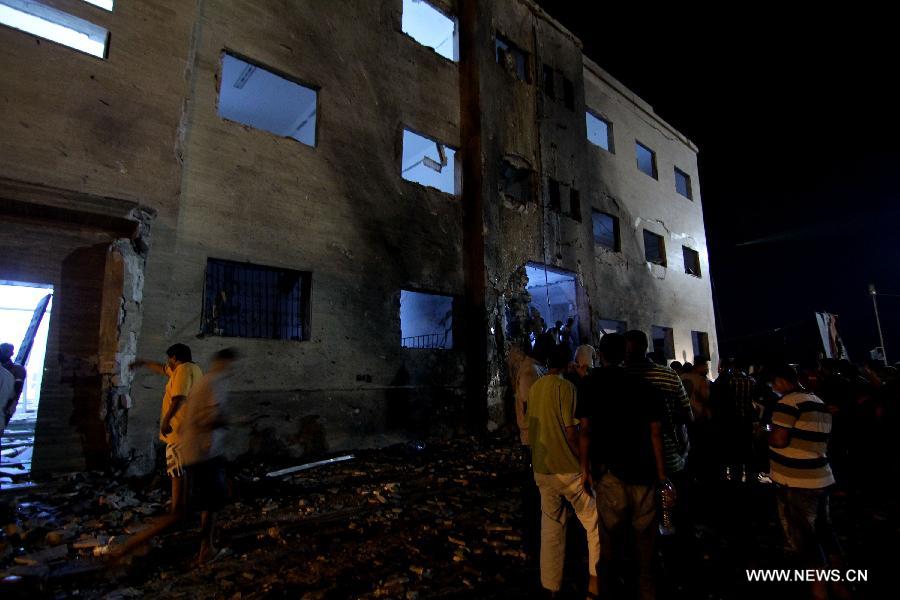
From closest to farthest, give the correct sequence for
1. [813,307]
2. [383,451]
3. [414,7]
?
1. [383,451]
2. [414,7]
3. [813,307]

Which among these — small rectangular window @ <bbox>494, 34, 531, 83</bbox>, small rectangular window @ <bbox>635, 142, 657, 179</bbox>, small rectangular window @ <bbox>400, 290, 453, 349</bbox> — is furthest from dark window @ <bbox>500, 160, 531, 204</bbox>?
small rectangular window @ <bbox>635, 142, 657, 179</bbox>

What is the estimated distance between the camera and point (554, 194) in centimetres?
1220

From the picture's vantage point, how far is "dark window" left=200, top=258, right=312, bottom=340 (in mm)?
6875

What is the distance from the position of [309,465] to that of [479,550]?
11.7 feet

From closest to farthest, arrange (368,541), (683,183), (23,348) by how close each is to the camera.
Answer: (368,541) → (23,348) → (683,183)

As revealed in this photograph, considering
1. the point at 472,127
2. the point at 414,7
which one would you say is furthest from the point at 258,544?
the point at 414,7

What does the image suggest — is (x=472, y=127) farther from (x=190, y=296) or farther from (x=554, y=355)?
(x=554, y=355)

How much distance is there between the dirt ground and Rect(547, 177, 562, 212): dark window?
816 cm

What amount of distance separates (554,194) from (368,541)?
1037 cm

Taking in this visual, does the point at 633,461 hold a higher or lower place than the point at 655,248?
lower

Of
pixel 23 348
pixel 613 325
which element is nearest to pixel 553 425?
pixel 23 348

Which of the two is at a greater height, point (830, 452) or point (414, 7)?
point (414, 7)

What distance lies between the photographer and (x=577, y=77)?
13.6 m

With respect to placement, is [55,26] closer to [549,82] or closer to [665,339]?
[549,82]
